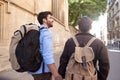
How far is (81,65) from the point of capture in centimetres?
402

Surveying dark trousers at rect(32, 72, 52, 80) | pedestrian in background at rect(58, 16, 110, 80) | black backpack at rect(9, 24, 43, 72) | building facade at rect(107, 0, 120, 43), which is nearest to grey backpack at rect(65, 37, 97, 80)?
pedestrian in background at rect(58, 16, 110, 80)

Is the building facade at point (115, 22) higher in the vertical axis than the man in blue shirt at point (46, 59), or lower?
higher

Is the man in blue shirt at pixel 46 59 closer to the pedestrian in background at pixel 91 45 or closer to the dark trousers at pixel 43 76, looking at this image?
the dark trousers at pixel 43 76

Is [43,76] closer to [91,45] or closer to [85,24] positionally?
[91,45]

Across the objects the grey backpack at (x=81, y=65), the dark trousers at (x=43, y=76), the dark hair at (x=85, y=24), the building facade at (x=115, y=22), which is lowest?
the dark trousers at (x=43, y=76)

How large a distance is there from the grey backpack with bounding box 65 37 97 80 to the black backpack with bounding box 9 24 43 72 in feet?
1.42

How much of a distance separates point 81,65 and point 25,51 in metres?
0.70

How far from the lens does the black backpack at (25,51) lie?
4.17 m

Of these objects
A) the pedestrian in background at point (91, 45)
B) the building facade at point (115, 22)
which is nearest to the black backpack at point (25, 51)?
the pedestrian in background at point (91, 45)

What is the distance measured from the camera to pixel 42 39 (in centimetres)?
423

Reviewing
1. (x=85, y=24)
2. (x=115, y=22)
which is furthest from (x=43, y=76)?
(x=115, y=22)

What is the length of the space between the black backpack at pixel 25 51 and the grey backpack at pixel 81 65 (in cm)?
43

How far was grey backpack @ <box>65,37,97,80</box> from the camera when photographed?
13.1ft

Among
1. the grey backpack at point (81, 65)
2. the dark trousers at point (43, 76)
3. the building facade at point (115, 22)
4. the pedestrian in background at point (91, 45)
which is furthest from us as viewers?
the building facade at point (115, 22)
